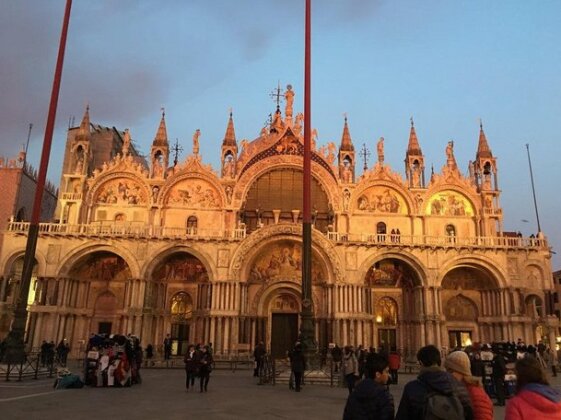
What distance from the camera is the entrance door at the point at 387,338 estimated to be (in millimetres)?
36250

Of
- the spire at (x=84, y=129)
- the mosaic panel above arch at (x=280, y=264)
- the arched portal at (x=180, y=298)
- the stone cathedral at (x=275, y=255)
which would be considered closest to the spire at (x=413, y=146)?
the stone cathedral at (x=275, y=255)

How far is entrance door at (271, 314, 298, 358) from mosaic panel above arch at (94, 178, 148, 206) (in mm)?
13766

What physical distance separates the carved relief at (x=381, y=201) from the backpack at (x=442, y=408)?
34.3 meters

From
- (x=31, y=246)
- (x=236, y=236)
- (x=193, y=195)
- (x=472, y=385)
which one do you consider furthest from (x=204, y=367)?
(x=193, y=195)

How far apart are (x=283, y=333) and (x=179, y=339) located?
304 inches

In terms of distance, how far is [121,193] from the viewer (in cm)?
3794

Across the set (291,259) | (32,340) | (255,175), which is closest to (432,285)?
(291,259)

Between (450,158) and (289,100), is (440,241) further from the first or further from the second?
(289,100)

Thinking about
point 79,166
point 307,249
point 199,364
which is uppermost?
point 79,166

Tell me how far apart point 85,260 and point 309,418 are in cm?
2881

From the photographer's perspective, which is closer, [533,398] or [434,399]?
[533,398]

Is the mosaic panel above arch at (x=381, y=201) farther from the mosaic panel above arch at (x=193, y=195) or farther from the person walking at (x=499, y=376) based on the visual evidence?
the person walking at (x=499, y=376)

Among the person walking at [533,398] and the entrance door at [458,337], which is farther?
the entrance door at [458,337]

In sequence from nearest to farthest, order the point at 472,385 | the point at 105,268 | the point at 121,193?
1. the point at 472,385
2. the point at 105,268
3. the point at 121,193
